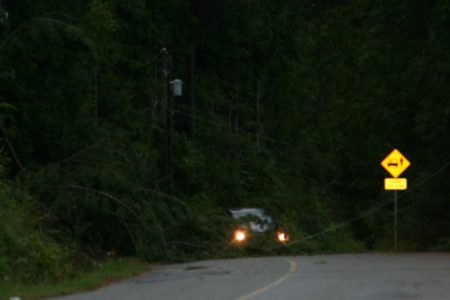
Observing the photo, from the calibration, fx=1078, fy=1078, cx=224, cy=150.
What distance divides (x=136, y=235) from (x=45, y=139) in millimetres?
6614

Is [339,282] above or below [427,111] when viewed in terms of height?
below

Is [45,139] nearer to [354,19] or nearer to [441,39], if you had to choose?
[441,39]

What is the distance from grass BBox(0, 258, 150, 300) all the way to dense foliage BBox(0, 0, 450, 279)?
0.89 meters

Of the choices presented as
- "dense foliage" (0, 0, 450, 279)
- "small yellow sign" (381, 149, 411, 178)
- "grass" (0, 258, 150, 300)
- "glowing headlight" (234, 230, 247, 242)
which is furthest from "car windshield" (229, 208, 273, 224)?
"grass" (0, 258, 150, 300)

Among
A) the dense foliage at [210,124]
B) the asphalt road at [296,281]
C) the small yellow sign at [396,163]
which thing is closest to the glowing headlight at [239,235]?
the dense foliage at [210,124]

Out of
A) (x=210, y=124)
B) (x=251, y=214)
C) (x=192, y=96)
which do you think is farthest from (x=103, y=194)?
(x=210, y=124)

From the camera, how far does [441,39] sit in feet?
131

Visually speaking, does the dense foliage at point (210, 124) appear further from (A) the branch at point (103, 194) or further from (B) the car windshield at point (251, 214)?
(B) the car windshield at point (251, 214)

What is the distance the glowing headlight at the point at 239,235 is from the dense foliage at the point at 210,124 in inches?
22.0

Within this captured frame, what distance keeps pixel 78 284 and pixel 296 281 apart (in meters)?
4.82

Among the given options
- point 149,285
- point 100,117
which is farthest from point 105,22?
point 149,285

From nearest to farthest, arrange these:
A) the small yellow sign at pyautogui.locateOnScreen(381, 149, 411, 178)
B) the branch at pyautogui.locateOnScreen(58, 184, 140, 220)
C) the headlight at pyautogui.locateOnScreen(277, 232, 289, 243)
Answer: the branch at pyautogui.locateOnScreen(58, 184, 140, 220) < the small yellow sign at pyautogui.locateOnScreen(381, 149, 411, 178) < the headlight at pyautogui.locateOnScreen(277, 232, 289, 243)

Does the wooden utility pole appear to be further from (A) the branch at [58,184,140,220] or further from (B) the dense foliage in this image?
(A) the branch at [58,184,140,220]

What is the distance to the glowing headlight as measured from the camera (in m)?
35.9
